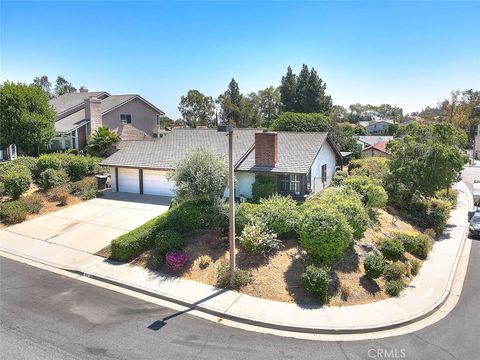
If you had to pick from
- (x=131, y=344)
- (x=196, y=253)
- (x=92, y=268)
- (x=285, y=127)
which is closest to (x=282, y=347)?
(x=131, y=344)

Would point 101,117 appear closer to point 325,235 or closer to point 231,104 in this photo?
point 325,235

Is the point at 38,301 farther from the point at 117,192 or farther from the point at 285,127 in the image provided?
the point at 285,127

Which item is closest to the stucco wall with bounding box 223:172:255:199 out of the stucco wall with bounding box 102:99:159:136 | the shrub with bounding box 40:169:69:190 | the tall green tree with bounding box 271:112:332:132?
the shrub with bounding box 40:169:69:190

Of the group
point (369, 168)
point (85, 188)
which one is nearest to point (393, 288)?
point (85, 188)

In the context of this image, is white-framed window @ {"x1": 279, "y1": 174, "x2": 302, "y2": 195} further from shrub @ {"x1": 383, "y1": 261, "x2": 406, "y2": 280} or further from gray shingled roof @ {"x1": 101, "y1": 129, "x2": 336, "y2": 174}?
shrub @ {"x1": 383, "y1": 261, "x2": 406, "y2": 280}

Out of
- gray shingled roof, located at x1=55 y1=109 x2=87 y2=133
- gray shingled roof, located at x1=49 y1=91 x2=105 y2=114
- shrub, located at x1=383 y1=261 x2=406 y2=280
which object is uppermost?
gray shingled roof, located at x1=49 y1=91 x2=105 y2=114

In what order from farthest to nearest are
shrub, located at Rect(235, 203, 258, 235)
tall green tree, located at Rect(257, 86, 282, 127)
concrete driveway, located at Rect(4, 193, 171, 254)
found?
1. tall green tree, located at Rect(257, 86, 282, 127)
2. concrete driveway, located at Rect(4, 193, 171, 254)
3. shrub, located at Rect(235, 203, 258, 235)
